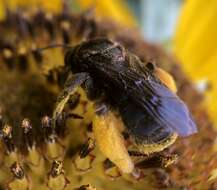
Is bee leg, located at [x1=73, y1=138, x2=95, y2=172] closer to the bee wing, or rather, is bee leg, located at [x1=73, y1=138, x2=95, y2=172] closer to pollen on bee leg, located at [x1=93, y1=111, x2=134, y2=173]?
pollen on bee leg, located at [x1=93, y1=111, x2=134, y2=173]

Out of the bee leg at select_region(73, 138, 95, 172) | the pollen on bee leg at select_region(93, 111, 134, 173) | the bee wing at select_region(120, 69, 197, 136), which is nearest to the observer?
the bee wing at select_region(120, 69, 197, 136)

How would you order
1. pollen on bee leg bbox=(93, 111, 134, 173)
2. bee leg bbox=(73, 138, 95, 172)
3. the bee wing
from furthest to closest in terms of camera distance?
1. bee leg bbox=(73, 138, 95, 172)
2. pollen on bee leg bbox=(93, 111, 134, 173)
3. the bee wing

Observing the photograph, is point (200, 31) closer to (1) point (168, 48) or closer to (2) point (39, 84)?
(1) point (168, 48)

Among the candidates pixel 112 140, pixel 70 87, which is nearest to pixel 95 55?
pixel 70 87

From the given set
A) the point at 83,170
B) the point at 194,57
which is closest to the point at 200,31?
the point at 194,57

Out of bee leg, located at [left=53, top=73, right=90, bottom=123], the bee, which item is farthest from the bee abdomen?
bee leg, located at [left=53, top=73, right=90, bottom=123]

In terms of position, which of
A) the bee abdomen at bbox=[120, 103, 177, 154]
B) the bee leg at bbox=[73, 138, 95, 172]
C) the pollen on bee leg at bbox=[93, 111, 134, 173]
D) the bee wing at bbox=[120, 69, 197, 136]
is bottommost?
the bee leg at bbox=[73, 138, 95, 172]

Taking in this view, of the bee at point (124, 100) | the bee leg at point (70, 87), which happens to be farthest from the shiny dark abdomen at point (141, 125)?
the bee leg at point (70, 87)

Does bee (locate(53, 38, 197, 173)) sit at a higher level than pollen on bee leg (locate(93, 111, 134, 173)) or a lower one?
higher

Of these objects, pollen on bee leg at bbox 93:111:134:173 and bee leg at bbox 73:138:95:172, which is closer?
pollen on bee leg at bbox 93:111:134:173
